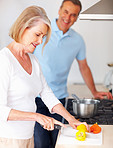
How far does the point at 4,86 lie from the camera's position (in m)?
1.41

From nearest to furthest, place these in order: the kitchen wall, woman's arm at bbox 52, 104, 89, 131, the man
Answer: woman's arm at bbox 52, 104, 89, 131 → the man → the kitchen wall

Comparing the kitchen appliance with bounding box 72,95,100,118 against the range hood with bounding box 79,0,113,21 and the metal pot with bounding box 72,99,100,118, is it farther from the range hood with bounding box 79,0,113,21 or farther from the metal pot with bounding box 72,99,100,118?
the range hood with bounding box 79,0,113,21

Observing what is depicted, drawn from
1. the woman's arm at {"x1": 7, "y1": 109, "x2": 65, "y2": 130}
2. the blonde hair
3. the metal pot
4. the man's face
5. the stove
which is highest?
the blonde hair

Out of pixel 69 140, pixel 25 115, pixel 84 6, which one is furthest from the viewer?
pixel 84 6

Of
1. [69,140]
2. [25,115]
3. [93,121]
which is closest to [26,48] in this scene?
[25,115]

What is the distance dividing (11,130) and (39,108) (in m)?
0.87

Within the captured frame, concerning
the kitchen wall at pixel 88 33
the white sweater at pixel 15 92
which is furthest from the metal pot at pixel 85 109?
the kitchen wall at pixel 88 33

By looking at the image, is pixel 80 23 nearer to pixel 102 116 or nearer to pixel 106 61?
pixel 106 61

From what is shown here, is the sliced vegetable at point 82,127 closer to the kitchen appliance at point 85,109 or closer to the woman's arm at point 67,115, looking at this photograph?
the woman's arm at point 67,115

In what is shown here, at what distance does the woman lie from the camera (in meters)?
1.41

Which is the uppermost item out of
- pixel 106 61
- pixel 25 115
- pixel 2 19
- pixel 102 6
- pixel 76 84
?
pixel 102 6

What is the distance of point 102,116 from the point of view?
2053 mm

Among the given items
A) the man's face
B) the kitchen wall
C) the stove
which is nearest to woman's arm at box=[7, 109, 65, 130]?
the stove

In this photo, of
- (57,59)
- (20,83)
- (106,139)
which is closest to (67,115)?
(106,139)
